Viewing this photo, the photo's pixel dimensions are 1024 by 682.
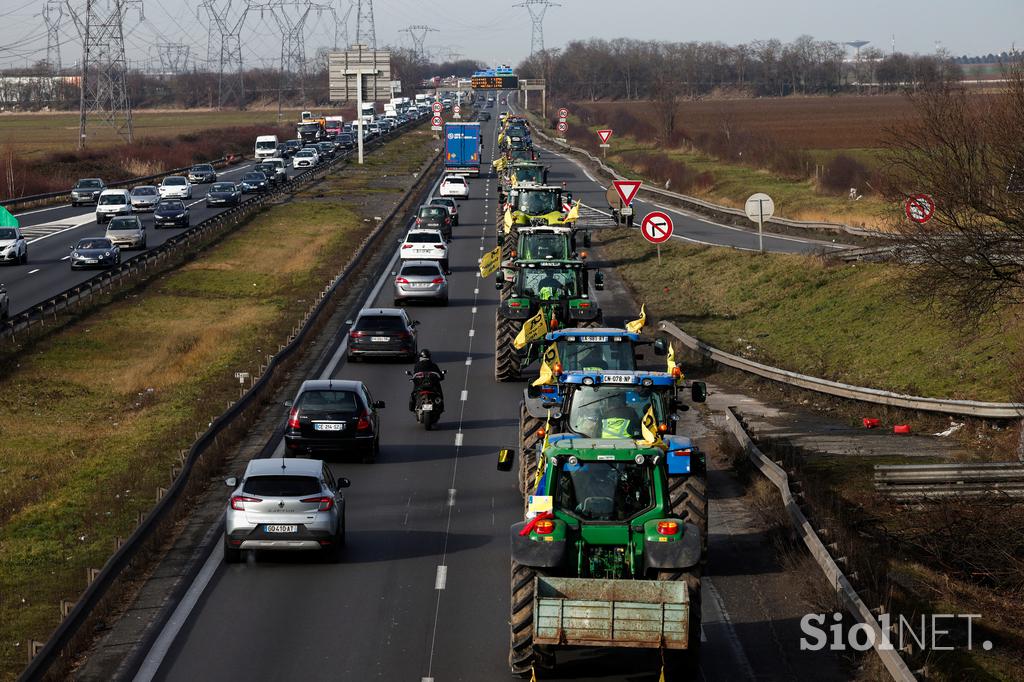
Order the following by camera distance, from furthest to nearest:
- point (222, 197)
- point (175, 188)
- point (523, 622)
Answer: point (175, 188) → point (222, 197) → point (523, 622)

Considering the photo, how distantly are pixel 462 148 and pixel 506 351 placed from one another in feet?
214

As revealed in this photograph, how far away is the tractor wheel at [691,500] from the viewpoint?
16.8 meters

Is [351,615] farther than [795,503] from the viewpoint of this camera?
No

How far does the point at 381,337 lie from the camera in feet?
113

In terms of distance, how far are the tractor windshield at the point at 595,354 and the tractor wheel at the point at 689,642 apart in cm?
897

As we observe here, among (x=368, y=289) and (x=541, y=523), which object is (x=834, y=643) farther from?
(x=368, y=289)

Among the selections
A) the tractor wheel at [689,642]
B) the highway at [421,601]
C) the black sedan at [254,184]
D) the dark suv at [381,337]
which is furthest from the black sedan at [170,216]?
the tractor wheel at [689,642]

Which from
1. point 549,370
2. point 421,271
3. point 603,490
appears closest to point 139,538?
point 549,370

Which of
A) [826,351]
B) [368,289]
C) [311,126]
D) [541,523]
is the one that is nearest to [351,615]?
[541,523]

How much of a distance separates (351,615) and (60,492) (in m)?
9.99

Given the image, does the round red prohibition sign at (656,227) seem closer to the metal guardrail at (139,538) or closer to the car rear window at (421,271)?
the car rear window at (421,271)

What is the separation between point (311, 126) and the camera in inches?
5723

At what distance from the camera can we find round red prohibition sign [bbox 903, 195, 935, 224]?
945 inches

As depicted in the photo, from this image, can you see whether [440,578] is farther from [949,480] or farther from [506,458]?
[949,480]
